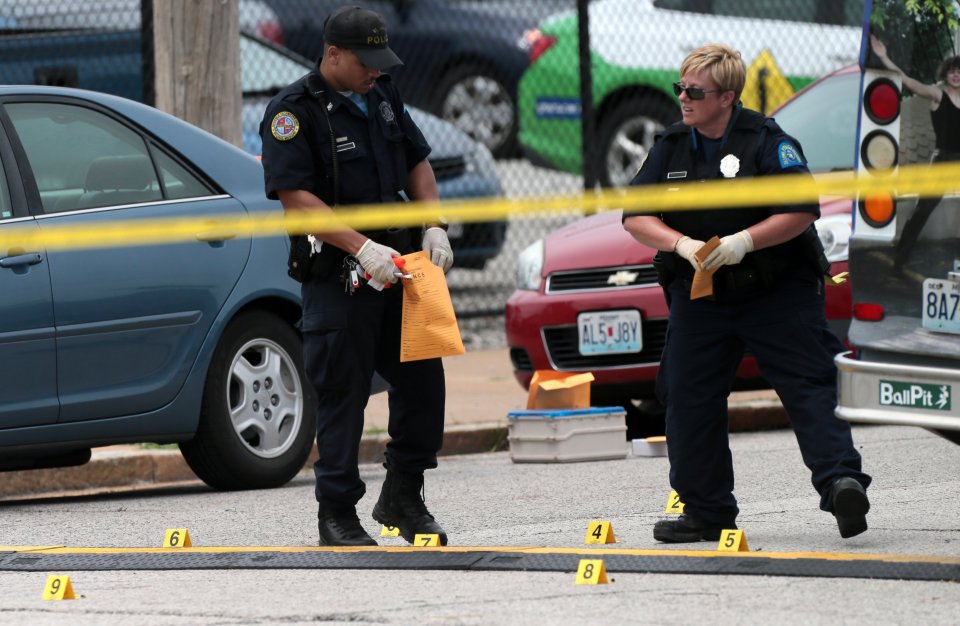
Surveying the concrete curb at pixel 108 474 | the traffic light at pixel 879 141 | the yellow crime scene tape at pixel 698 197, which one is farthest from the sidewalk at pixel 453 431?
the traffic light at pixel 879 141

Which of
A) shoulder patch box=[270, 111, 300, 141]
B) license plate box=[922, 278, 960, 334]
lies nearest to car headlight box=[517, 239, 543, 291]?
shoulder patch box=[270, 111, 300, 141]

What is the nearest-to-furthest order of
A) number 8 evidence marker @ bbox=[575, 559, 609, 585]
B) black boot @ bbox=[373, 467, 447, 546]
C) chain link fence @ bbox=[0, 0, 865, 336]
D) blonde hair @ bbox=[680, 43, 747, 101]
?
number 8 evidence marker @ bbox=[575, 559, 609, 585] < blonde hair @ bbox=[680, 43, 747, 101] < black boot @ bbox=[373, 467, 447, 546] < chain link fence @ bbox=[0, 0, 865, 336]

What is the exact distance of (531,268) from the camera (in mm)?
9805

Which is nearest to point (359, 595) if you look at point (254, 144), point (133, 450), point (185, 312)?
point (185, 312)

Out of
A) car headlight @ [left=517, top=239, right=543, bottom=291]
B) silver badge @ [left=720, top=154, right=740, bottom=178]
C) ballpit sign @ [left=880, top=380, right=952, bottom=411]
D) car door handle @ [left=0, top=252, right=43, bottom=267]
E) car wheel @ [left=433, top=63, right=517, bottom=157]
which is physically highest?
silver badge @ [left=720, top=154, right=740, bottom=178]

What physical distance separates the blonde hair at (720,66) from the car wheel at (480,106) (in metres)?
10.8

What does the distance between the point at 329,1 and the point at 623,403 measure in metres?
8.40

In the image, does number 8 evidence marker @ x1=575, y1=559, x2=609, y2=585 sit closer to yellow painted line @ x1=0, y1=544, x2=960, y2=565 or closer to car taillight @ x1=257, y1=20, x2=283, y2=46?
yellow painted line @ x1=0, y1=544, x2=960, y2=565

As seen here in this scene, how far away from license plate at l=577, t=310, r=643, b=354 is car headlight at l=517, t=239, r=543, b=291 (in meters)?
0.39

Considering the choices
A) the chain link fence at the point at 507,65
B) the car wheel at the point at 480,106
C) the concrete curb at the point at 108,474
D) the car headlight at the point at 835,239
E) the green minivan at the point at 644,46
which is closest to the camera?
the concrete curb at the point at 108,474

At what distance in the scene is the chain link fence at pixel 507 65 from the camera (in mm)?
12109

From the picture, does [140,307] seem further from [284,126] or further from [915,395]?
[915,395]

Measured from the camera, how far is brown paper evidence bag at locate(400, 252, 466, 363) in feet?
21.0

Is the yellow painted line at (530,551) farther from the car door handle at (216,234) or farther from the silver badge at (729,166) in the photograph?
the car door handle at (216,234)
